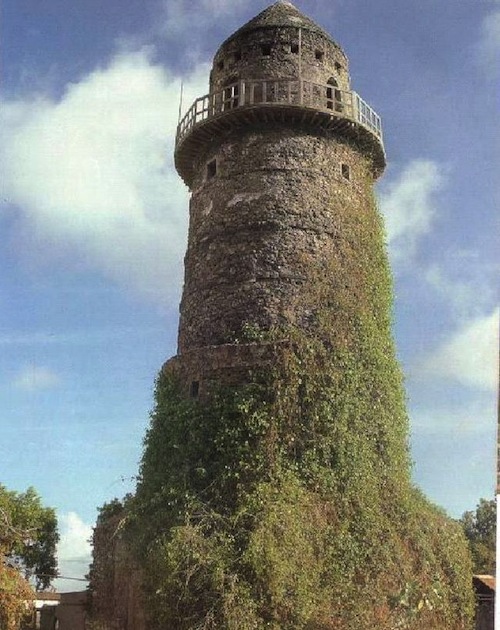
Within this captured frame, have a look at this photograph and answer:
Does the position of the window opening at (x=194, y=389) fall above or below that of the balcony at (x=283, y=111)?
below

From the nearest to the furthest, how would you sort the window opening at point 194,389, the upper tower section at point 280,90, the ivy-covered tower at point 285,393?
the ivy-covered tower at point 285,393 < the window opening at point 194,389 < the upper tower section at point 280,90

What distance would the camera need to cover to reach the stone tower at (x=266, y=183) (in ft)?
55.1

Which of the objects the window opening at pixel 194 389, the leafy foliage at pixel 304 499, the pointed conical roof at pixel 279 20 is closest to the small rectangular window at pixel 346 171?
the leafy foliage at pixel 304 499

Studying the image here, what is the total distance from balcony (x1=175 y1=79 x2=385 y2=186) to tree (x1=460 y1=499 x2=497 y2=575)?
1066 cm

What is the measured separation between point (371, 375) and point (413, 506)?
9.03 ft

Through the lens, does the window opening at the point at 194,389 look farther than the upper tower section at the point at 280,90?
No

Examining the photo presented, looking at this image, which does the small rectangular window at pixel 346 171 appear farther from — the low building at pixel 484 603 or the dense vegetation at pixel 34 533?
the dense vegetation at pixel 34 533

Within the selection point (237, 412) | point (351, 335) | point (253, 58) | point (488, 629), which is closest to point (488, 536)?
point (488, 629)

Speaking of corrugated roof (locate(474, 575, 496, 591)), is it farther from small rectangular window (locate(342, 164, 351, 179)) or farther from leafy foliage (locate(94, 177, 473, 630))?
small rectangular window (locate(342, 164, 351, 179))

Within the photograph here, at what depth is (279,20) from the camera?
19547 millimetres

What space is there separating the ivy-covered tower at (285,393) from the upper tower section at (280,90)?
0.05 m

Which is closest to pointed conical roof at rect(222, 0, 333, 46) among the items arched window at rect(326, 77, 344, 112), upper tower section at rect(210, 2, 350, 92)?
upper tower section at rect(210, 2, 350, 92)

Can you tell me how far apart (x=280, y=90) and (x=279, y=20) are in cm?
239

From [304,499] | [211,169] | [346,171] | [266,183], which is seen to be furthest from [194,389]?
[346,171]
